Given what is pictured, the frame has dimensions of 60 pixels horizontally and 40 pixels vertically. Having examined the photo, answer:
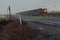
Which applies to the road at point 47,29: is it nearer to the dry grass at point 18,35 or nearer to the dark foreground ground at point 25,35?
the dark foreground ground at point 25,35

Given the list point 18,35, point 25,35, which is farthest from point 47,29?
point 18,35

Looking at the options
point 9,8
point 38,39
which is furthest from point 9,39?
point 9,8

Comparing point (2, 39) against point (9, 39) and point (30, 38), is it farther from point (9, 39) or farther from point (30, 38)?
point (30, 38)

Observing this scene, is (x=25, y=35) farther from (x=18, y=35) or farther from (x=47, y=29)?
(x=47, y=29)

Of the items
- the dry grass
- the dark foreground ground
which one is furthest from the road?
the dry grass

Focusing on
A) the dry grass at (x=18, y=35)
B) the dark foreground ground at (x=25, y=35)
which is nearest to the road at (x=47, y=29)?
the dark foreground ground at (x=25, y=35)

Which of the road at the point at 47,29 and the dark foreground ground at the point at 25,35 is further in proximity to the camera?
the road at the point at 47,29

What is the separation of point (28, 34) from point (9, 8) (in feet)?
35.4

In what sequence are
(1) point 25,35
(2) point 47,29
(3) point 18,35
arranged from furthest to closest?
(2) point 47,29 → (1) point 25,35 → (3) point 18,35

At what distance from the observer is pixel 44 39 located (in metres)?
14.9

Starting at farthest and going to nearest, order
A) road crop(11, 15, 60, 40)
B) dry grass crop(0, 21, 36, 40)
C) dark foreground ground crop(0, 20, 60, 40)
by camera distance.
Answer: road crop(11, 15, 60, 40)
dark foreground ground crop(0, 20, 60, 40)
dry grass crop(0, 21, 36, 40)

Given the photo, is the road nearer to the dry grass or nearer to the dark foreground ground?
the dark foreground ground

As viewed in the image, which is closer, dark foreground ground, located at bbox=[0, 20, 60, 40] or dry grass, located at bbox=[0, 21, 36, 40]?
dry grass, located at bbox=[0, 21, 36, 40]

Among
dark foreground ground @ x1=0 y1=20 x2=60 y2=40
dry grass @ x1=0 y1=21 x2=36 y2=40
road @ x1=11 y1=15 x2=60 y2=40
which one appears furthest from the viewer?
road @ x1=11 y1=15 x2=60 y2=40
